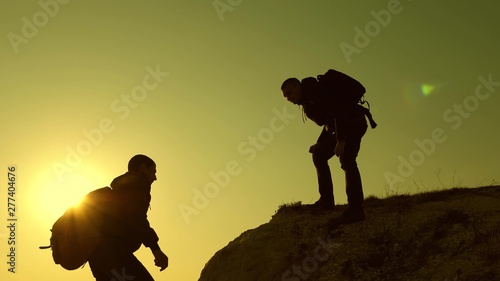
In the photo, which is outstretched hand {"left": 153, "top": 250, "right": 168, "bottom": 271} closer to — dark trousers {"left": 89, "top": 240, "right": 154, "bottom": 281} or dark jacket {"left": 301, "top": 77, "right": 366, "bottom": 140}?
dark trousers {"left": 89, "top": 240, "right": 154, "bottom": 281}

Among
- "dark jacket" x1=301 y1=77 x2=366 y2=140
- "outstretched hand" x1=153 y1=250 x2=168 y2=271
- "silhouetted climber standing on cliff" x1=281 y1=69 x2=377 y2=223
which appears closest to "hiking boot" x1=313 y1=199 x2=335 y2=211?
"silhouetted climber standing on cliff" x1=281 y1=69 x2=377 y2=223

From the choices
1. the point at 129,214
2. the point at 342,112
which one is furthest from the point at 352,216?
the point at 129,214

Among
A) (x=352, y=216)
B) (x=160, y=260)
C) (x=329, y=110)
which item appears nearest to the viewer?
(x=160, y=260)

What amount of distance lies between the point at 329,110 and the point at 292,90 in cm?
78

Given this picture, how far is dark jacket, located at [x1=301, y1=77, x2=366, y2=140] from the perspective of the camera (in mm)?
7965

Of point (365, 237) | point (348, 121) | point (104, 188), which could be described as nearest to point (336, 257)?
point (365, 237)

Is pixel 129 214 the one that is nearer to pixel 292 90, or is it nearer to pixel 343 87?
pixel 292 90

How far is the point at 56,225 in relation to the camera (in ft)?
17.8

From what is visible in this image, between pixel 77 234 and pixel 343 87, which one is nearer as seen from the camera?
pixel 77 234

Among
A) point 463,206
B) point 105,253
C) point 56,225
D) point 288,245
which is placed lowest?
point 463,206

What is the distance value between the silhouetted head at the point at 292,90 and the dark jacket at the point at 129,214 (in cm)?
357

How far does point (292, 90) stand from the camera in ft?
27.9

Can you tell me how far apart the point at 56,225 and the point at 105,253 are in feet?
2.00

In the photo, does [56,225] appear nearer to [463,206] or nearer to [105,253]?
[105,253]
